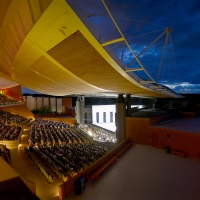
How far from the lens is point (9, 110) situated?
26.5 m

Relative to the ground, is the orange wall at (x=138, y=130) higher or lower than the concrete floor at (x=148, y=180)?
higher

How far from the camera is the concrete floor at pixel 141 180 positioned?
4.62 meters

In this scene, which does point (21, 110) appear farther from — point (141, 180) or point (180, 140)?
point (141, 180)

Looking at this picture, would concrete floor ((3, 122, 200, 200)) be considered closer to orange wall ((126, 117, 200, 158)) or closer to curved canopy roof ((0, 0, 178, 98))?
orange wall ((126, 117, 200, 158))

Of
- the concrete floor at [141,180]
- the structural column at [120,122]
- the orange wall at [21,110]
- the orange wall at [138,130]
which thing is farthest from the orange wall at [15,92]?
the orange wall at [138,130]

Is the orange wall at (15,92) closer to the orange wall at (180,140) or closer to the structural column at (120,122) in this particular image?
the structural column at (120,122)

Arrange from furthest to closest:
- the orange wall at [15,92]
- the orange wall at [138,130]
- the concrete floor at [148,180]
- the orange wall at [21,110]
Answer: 1. the orange wall at [15,92]
2. the orange wall at [21,110]
3. the orange wall at [138,130]
4. the concrete floor at [148,180]

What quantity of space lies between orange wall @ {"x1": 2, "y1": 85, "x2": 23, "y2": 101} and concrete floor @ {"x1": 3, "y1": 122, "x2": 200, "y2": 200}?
22868mm

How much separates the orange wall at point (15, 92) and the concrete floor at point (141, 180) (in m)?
22.9

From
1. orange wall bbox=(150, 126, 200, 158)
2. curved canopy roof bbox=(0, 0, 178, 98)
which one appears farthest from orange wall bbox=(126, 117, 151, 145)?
curved canopy roof bbox=(0, 0, 178, 98)

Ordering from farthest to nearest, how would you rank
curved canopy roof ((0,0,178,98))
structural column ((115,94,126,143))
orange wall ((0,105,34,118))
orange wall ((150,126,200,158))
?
orange wall ((0,105,34,118))
structural column ((115,94,126,143))
orange wall ((150,126,200,158))
curved canopy roof ((0,0,178,98))

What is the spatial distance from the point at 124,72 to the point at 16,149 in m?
9.31

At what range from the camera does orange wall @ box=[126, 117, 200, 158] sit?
7.32m

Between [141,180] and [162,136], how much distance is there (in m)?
3.76
